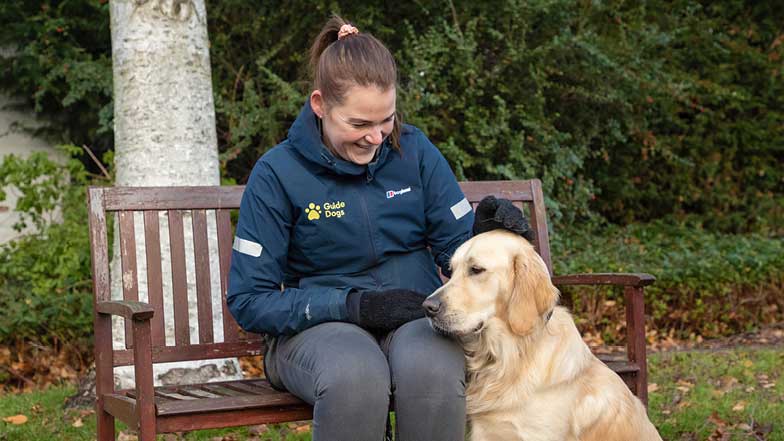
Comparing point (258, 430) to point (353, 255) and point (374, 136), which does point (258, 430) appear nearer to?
point (353, 255)

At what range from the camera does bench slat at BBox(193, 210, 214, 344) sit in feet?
12.4

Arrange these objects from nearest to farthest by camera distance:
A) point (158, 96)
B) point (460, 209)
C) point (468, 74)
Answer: point (460, 209), point (158, 96), point (468, 74)

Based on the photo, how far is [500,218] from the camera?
3.18 m

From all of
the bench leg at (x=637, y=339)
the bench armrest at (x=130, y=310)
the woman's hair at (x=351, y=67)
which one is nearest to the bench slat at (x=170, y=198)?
the bench armrest at (x=130, y=310)

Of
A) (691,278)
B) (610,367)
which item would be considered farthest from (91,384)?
(691,278)

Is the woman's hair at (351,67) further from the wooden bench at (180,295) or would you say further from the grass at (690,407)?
the grass at (690,407)

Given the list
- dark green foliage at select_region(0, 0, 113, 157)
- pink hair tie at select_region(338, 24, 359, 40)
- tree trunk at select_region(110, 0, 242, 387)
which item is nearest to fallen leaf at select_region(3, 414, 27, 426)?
tree trunk at select_region(110, 0, 242, 387)

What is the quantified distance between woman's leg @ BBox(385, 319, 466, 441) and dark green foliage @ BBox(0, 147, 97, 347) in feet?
12.6

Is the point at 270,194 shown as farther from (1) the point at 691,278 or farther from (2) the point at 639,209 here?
(2) the point at 639,209

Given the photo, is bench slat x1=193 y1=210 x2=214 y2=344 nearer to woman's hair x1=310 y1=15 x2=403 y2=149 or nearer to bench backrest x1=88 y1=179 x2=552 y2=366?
bench backrest x1=88 y1=179 x2=552 y2=366

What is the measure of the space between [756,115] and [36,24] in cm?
728

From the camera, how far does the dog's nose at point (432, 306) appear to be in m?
2.98

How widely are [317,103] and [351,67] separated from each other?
0.78 feet

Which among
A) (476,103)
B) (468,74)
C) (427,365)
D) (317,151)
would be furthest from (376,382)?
(476,103)
